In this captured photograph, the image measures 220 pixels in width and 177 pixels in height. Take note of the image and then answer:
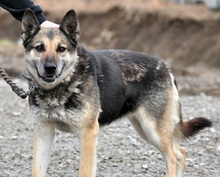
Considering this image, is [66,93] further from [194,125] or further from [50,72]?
[194,125]

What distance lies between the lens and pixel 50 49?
309 inches

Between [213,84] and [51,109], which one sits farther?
[213,84]

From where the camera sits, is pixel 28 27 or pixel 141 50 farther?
pixel 141 50

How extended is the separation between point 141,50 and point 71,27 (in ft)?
77.9

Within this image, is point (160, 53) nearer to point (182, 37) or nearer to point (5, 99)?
point (182, 37)

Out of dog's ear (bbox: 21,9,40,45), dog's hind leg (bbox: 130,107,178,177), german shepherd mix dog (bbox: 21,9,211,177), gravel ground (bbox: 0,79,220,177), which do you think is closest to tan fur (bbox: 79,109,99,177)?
german shepherd mix dog (bbox: 21,9,211,177)

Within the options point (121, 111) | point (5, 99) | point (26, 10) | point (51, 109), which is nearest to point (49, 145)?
point (51, 109)

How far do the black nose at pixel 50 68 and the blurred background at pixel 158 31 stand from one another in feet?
56.6

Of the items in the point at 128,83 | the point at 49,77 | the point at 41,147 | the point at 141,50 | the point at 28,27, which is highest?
the point at 28,27

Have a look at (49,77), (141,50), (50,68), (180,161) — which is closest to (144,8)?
(141,50)

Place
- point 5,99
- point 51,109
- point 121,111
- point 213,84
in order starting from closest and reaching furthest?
point 51,109 → point 121,111 → point 5,99 → point 213,84

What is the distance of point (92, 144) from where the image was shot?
8047 millimetres

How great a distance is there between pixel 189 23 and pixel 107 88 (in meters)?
23.4

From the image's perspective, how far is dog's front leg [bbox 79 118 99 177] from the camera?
7992 mm
